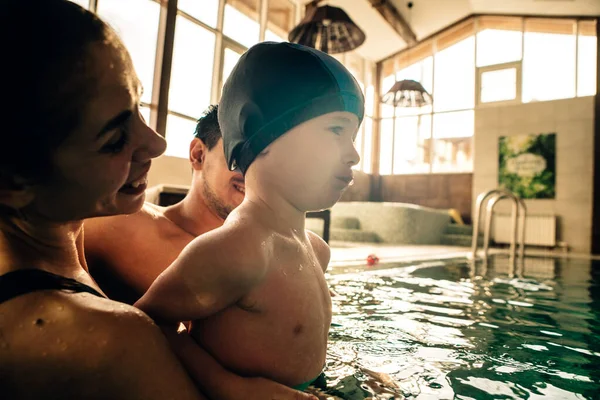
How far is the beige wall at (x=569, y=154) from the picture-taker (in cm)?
1202

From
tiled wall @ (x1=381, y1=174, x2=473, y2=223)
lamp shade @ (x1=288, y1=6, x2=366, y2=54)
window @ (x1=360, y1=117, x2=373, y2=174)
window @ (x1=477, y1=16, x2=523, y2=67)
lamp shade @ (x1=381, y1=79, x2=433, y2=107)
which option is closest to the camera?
lamp shade @ (x1=288, y1=6, x2=366, y2=54)

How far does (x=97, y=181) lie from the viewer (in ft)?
2.35

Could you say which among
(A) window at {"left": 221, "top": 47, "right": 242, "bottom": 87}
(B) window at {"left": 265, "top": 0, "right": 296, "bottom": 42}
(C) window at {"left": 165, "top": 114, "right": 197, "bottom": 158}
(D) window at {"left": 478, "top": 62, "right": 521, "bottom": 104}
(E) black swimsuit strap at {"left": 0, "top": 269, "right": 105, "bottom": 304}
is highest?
(B) window at {"left": 265, "top": 0, "right": 296, "bottom": 42}

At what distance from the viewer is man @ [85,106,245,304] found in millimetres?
1498

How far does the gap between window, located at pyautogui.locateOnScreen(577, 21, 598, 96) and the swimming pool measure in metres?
11.3

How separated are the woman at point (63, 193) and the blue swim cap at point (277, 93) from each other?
308 mm

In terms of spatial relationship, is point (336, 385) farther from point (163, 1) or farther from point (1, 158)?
point (163, 1)

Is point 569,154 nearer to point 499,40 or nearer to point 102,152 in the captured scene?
point 499,40

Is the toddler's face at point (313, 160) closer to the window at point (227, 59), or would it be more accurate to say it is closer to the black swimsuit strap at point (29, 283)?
the black swimsuit strap at point (29, 283)

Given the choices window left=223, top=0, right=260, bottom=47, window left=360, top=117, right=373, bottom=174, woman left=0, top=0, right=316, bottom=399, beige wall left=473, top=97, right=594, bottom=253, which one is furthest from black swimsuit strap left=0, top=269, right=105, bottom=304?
window left=360, top=117, right=373, bottom=174

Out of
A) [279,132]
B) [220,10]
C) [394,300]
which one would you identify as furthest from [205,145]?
[220,10]

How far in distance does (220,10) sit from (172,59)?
2.34 m

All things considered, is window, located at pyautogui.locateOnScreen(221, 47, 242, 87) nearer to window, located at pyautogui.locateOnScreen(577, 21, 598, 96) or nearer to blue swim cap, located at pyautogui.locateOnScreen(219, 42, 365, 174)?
blue swim cap, located at pyautogui.locateOnScreen(219, 42, 365, 174)

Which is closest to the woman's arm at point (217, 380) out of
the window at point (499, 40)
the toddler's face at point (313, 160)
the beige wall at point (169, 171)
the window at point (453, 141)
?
the toddler's face at point (313, 160)
